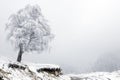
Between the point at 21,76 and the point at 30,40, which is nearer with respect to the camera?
the point at 21,76

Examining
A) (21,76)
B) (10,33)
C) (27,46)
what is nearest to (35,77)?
(21,76)

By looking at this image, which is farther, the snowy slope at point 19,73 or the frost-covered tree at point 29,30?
the frost-covered tree at point 29,30

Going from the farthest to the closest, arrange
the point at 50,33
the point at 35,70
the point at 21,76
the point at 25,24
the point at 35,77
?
the point at 50,33, the point at 25,24, the point at 35,70, the point at 35,77, the point at 21,76

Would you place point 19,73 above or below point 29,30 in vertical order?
below

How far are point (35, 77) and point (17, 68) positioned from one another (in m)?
2.68

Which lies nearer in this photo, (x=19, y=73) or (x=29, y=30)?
(x=19, y=73)

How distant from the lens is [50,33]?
3972 centimetres

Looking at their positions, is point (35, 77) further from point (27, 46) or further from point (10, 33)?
point (10, 33)

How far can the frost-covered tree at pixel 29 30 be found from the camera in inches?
1464

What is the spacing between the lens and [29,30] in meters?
37.5

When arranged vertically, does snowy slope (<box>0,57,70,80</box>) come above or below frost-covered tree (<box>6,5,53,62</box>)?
below

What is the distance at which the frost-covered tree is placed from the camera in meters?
37.2

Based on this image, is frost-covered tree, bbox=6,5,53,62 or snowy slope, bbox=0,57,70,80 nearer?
snowy slope, bbox=0,57,70,80

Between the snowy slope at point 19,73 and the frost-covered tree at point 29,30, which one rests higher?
the frost-covered tree at point 29,30
